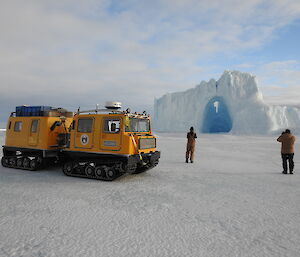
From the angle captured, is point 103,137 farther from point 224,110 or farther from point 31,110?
point 224,110

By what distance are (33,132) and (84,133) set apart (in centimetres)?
220

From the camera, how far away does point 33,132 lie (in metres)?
7.32

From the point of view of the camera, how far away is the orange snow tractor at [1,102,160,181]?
19.4ft

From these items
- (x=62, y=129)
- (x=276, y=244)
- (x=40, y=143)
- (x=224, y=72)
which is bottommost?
(x=276, y=244)

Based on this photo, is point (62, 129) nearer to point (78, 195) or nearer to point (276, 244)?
point (78, 195)

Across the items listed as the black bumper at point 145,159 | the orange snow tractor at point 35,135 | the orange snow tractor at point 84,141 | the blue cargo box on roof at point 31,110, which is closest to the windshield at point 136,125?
the orange snow tractor at point 84,141

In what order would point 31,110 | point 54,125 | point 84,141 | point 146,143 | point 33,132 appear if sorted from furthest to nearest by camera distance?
point 31,110 → point 33,132 → point 54,125 → point 146,143 → point 84,141

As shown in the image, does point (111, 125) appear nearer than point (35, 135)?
Yes

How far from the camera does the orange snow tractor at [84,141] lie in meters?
5.91

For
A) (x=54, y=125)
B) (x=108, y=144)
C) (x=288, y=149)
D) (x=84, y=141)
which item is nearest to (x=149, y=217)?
(x=108, y=144)

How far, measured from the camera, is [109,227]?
3.21 metres

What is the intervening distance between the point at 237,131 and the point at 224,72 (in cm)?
927

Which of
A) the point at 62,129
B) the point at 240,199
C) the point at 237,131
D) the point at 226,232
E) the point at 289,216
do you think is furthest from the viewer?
the point at 237,131

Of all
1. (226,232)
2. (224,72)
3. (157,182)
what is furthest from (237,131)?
(226,232)
